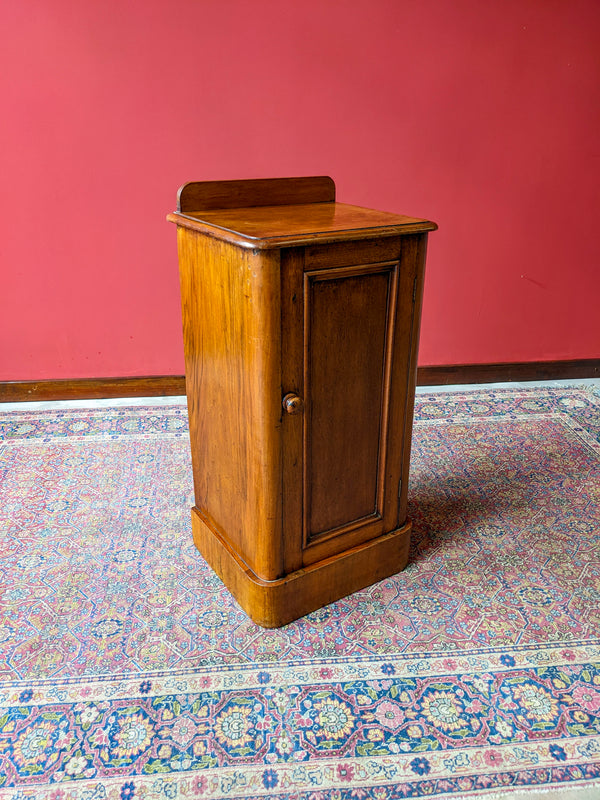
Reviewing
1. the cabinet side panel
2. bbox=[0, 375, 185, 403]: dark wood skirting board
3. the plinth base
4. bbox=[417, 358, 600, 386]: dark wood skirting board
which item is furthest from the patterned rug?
bbox=[417, 358, 600, 386]: dark wood skirting board

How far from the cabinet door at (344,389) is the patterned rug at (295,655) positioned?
0.32 m

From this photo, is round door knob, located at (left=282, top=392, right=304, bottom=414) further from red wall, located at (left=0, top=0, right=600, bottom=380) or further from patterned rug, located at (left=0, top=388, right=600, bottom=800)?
red wall, located at (left=0, top=0, right=600, bottom=380)

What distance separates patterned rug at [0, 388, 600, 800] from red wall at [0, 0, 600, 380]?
995 millimetres

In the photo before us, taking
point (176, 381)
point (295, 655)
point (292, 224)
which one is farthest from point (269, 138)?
point (295, 655)

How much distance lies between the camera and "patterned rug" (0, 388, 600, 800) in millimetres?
1616

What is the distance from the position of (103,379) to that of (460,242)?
6.90 ft

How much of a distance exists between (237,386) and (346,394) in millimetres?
328

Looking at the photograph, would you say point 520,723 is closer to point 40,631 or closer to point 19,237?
point 40,631

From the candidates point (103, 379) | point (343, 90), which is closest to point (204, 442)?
point (103, 379)

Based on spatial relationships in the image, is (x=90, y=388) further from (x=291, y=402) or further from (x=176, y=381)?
(x=291, y=402)

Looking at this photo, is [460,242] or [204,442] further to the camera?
[460,242]

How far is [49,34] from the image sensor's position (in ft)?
10.0

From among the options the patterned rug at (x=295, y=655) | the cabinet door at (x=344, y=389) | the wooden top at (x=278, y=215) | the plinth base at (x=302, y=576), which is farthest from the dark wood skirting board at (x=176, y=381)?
the cabinet door at (x=344, y=389)

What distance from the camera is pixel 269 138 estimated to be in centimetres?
331
